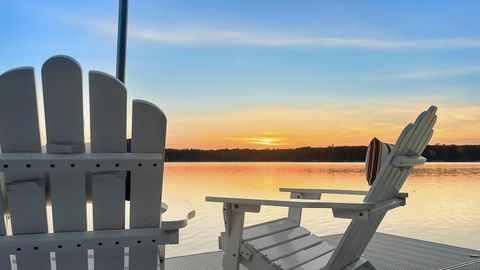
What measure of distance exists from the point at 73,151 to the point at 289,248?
1.14m

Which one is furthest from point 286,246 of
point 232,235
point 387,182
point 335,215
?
point 387,182

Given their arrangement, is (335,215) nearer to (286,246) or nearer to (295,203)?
(295,203)

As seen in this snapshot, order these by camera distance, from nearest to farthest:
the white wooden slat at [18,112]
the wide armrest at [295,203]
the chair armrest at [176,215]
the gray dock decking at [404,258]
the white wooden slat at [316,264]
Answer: the white wooden slat at [18,112], the chair armrest at [176,215], the wide armrest at [295,203], the white wooden slat at [316,264], the gray dock decking at [404,258]

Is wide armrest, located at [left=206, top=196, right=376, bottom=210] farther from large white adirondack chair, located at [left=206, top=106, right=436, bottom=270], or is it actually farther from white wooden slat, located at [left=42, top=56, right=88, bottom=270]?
white wooden slat, located at [left=42, top=56, right=88, bottom=270]

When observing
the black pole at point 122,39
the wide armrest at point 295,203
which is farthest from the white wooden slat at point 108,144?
the black pole at point 122,39

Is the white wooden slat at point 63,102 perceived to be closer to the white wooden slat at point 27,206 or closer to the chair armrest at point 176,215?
the white wooden slat at point 27,206

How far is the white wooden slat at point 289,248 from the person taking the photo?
→ 184 cm

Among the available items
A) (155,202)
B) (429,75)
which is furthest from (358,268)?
(429,75)

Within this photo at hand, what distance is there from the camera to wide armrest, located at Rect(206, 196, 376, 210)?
1.60 meters

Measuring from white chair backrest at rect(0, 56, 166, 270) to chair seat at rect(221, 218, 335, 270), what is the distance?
68 centimetres

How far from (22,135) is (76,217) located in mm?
269

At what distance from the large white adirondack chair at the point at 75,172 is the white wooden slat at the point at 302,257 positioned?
672 millimetres

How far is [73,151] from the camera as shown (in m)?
1.19

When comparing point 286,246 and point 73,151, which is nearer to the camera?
point 73,151
